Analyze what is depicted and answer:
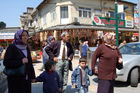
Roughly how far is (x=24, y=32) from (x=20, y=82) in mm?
895

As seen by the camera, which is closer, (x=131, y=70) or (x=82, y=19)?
(x=131, y=70)

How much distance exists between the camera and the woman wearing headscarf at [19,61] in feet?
9.18

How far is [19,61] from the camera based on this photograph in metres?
2.82

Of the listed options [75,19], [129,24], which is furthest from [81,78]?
[129,24]

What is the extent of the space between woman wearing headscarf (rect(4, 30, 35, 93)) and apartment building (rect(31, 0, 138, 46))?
48.7 ft

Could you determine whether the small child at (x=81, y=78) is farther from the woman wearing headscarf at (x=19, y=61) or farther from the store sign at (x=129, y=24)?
the store sign at (x=129, y=24)

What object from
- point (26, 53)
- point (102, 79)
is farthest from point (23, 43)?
point (102, 79)

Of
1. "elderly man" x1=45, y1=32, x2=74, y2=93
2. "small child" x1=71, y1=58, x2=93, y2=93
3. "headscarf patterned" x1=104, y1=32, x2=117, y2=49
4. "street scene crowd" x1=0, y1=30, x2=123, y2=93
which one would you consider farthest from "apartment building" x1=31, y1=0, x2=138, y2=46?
"headscarf patterned" x1=104, y1=32, x2=117, y2=49

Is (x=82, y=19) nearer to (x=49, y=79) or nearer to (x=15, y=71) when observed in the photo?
(x=49, y=79)

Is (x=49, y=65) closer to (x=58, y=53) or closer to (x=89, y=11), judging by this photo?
(x=58, y=53)

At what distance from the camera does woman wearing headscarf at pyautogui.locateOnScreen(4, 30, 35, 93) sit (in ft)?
9.18

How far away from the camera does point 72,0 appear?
19.5 meters

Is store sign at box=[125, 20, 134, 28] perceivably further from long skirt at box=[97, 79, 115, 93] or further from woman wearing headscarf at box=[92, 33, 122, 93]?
long skirt at box=[97, 79, 115, 93]

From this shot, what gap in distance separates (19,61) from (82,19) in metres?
17.9
